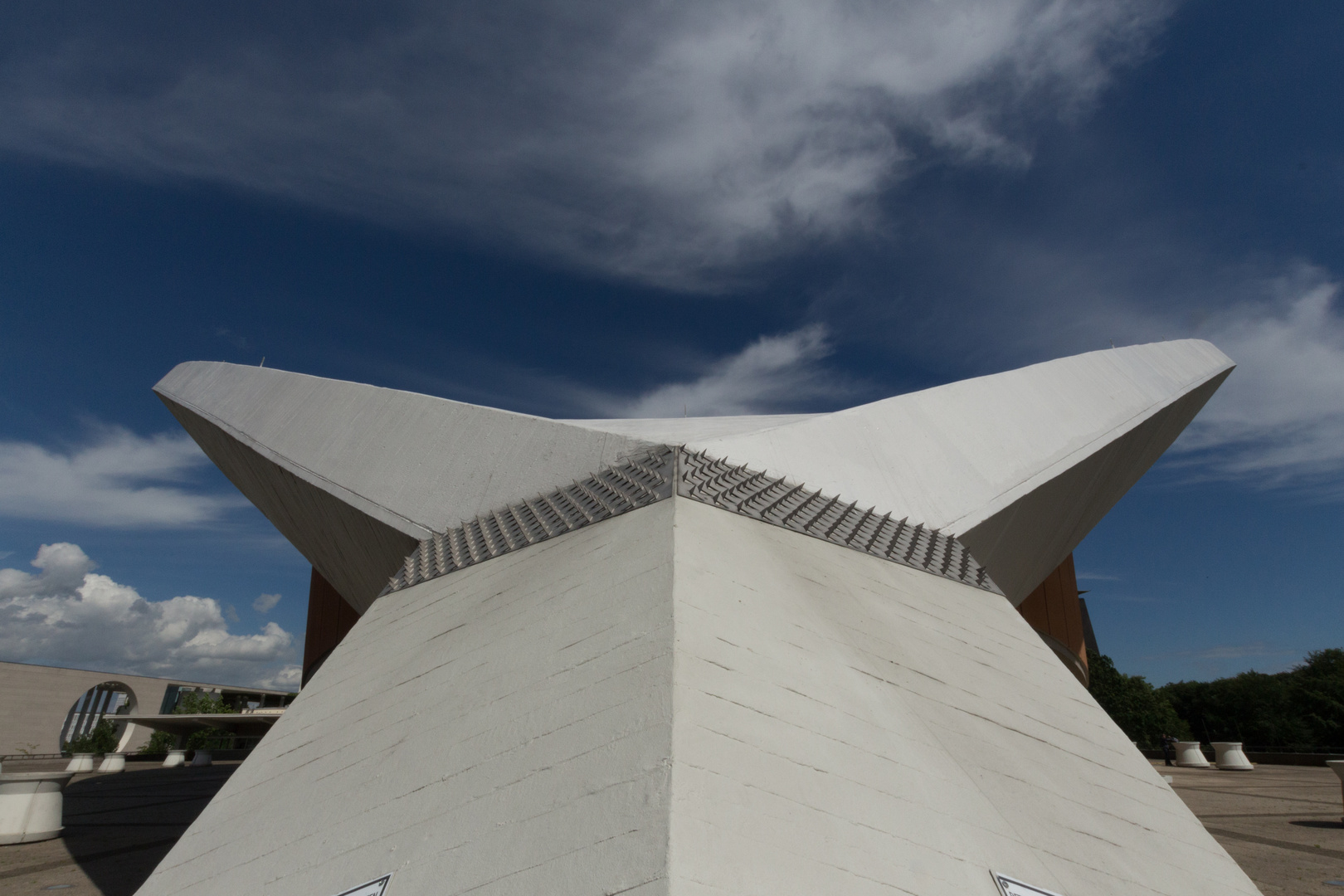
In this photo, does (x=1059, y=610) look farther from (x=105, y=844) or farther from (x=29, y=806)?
(x=29, y=806)

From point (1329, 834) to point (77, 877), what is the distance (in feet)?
39.0

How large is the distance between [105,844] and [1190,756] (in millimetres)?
22942

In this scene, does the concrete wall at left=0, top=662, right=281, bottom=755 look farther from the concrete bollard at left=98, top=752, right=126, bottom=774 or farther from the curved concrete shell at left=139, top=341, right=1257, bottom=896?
the curved concrete shell at left=139, top=341, right=1257, bottom=896

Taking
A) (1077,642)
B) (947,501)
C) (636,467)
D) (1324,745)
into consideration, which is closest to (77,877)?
(636,467)

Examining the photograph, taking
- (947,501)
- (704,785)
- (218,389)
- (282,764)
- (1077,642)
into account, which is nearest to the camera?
(704,785)

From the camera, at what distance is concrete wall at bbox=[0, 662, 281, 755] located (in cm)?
3959

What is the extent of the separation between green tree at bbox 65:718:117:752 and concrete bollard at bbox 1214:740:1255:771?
54.5m

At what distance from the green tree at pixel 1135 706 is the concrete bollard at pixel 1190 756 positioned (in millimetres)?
29015

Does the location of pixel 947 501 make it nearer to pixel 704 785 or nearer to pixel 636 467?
pixel 636 467

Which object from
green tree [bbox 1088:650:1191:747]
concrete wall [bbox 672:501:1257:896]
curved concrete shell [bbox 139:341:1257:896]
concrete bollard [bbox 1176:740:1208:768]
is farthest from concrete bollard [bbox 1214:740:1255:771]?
green tree [bbox 1088:650:1191:747]

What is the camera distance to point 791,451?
20.4 feet

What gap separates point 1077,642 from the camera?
1330 centimetres

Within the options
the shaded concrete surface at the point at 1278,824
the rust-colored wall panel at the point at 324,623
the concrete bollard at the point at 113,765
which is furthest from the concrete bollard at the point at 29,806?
the concrete bollard at the point at 113,765

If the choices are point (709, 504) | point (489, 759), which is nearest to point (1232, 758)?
point (709, 504)
